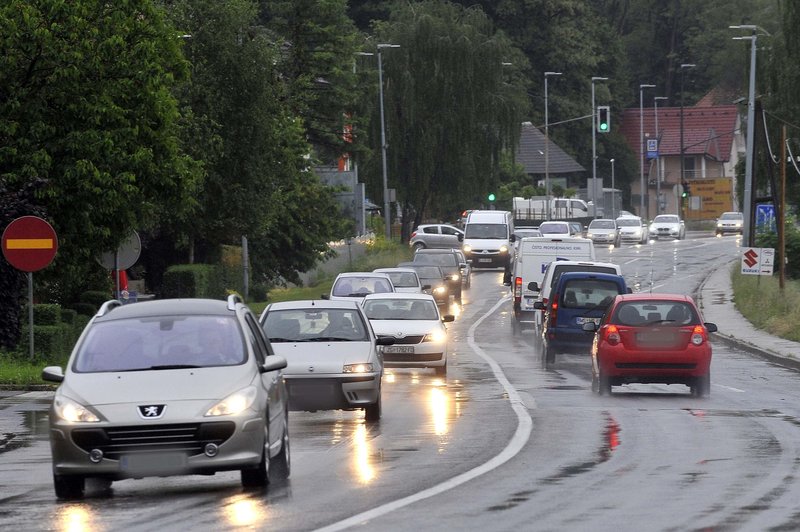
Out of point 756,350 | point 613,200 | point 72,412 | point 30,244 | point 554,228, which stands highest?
point 613,200

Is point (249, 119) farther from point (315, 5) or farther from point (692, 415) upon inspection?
point (692, 415)

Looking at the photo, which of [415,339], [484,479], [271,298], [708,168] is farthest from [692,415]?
[708,168]

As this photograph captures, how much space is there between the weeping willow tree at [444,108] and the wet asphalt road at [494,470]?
49685 mm

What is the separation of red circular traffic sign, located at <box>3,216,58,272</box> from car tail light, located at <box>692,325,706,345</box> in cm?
1005

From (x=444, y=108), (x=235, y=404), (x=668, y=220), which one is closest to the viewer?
(x=235, y=404)

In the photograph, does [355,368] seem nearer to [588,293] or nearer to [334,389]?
Answer: [334,389]

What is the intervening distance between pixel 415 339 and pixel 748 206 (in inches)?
1192

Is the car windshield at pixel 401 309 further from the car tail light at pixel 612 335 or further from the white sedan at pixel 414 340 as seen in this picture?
the car tail light at pixel 612 335

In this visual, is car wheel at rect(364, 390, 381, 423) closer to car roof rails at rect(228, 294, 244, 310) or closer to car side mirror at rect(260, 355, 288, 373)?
car roof rails at rect(228, 294, 244, 310)

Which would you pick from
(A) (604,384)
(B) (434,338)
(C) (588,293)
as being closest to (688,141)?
(C) (588,293)

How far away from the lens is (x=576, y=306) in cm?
2983

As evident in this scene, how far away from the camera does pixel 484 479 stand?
42.7ft

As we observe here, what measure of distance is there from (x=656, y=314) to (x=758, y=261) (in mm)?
23077

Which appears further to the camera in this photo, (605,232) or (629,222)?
(629,222)
